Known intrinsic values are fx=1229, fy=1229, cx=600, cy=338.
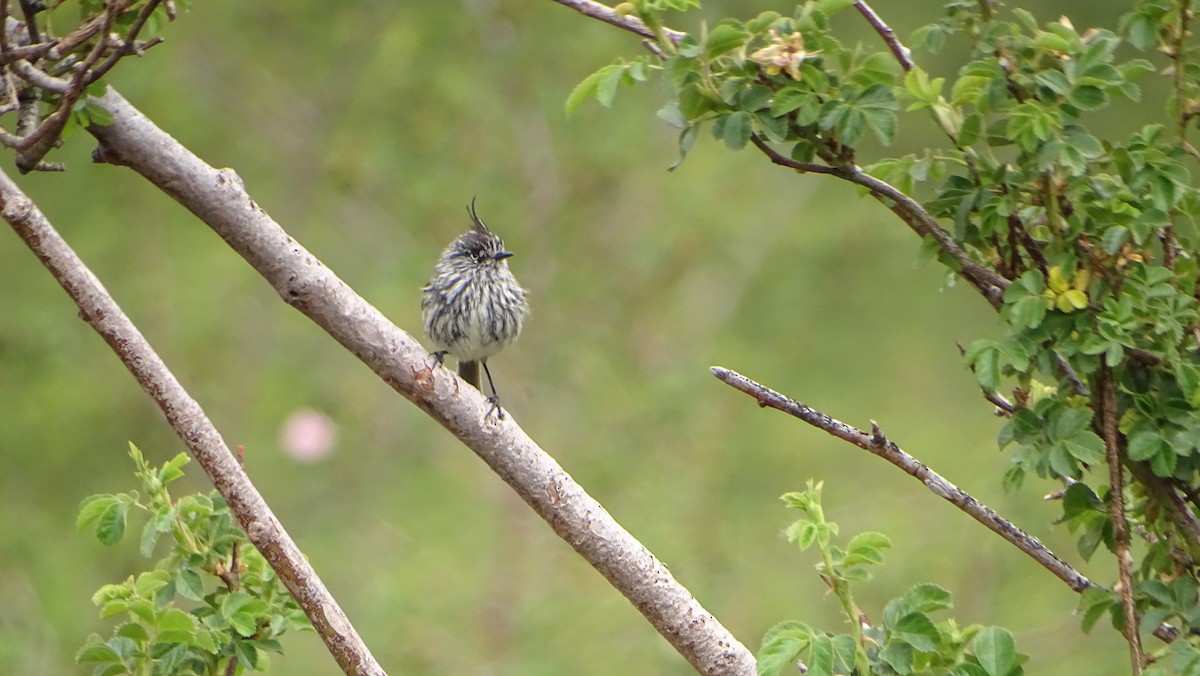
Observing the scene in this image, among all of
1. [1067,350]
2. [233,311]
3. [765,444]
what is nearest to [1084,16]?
[765,444]

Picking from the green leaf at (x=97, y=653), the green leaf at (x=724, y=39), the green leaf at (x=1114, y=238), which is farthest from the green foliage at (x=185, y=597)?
the green leaf at (x=1114, y=238)

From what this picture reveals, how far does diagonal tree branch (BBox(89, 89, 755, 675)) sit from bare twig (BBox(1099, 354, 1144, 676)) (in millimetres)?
586

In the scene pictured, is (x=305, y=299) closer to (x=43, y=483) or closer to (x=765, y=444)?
(x=43, y=483)

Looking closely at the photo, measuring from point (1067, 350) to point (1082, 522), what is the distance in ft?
0.88

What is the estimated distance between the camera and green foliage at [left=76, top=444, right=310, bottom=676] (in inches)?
68.3

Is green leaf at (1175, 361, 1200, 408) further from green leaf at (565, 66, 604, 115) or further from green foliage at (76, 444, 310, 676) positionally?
green foliage at (76, 444, 310, 676)

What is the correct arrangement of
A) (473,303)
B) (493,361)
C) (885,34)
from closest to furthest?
1. (885,34)
2. (473,303)
3. (493,361)

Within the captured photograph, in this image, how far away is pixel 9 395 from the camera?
5.27m

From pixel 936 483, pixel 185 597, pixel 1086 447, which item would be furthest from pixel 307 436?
pixel 1086 447

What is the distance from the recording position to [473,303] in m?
4.28

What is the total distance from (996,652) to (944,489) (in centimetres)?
26

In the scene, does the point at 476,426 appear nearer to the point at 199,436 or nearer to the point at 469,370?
the point at 199,436

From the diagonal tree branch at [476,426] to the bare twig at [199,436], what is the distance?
0.71 ft

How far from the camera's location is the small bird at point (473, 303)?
4270mm
